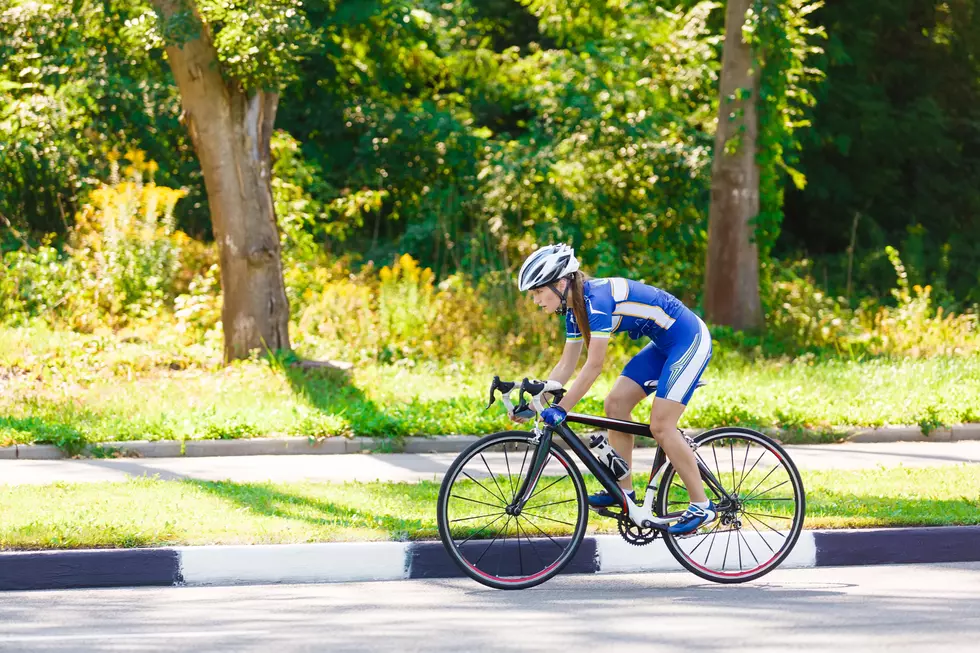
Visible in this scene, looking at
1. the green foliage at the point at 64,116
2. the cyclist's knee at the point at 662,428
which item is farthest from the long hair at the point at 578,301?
the green foliage at the point at 64,116

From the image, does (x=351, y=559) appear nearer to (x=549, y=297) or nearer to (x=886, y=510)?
(x=549, y=297)

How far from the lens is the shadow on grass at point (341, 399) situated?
10.3 metres

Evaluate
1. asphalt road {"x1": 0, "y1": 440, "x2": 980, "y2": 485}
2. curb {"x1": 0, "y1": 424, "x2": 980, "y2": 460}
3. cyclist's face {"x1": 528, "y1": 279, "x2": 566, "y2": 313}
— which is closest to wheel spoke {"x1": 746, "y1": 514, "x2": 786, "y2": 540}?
cyclist's face {"x1": 528, "y1": 279, "x2": 566, "y2": 313}

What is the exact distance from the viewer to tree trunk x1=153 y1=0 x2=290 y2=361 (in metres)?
12.6

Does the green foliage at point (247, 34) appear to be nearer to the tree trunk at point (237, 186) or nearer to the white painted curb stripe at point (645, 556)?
the tree trunk at point (237, 186)

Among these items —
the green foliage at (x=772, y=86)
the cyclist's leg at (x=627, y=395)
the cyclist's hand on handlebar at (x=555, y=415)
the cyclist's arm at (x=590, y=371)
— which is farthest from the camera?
the green foliage at (x=772, y=86)

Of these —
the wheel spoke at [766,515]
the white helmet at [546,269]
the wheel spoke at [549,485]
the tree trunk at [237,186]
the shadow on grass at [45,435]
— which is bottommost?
the wheel spoke at [766,515]

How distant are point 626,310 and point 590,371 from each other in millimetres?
475

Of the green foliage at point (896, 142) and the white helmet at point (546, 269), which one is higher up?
the green foliage at point (896, 142)

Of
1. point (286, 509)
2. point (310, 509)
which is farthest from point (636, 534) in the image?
point (286, 509)

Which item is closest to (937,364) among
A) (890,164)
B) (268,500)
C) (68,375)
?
(268,500)

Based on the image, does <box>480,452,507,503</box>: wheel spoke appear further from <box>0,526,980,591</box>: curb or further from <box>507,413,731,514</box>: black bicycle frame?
<box>0,526,980,591</box>: curb

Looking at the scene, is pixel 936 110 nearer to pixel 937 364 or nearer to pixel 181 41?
pixel 937 364

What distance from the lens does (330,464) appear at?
9.56 m
